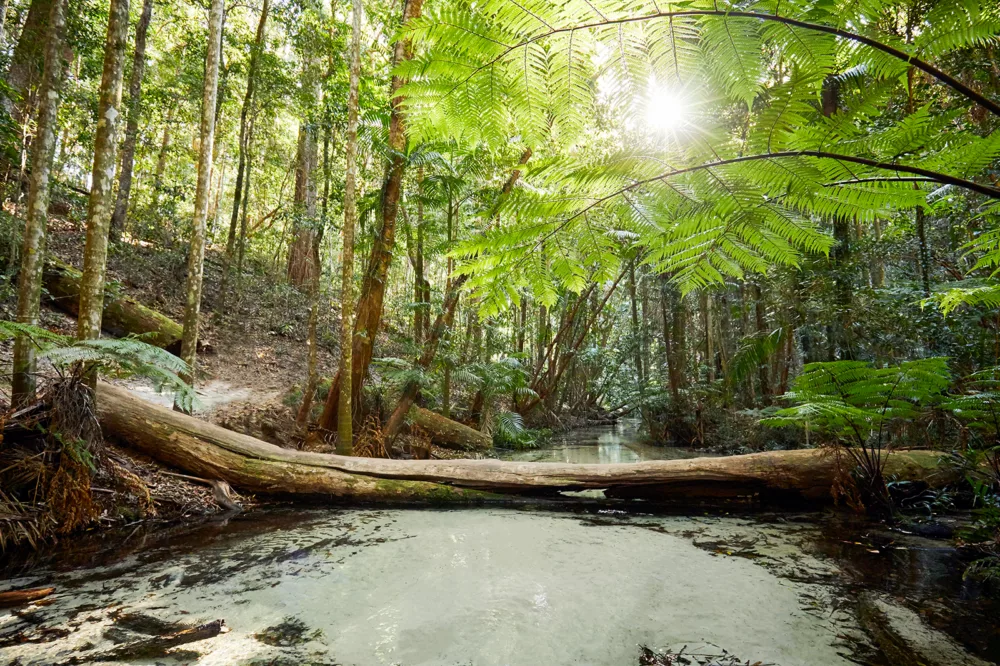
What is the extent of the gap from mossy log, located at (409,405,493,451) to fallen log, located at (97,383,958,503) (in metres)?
3.53

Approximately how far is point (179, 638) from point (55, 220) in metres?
12.3

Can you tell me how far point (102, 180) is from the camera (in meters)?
4.04

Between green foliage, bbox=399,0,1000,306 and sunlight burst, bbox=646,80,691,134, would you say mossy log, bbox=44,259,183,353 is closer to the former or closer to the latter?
green foliage, bbox=399,0,1000,306

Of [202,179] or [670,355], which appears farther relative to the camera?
[670,355]

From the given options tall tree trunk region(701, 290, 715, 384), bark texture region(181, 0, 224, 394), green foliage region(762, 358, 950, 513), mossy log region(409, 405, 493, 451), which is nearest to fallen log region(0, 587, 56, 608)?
bark texture region(181, 0, 224, 394)

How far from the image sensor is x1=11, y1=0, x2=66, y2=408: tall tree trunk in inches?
150

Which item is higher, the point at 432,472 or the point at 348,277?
the point at 348,277

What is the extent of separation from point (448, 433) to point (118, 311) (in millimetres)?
6425

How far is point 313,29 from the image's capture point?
9.27 m

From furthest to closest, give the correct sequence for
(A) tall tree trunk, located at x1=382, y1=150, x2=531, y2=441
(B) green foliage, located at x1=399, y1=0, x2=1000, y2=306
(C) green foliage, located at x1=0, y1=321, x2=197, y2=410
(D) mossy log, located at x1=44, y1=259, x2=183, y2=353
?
(D) mossy log, located at x1=44, y1=259, x2=183, y2=353
(A) tall tree trunk, located at x1=382, y1=150, x2=531, y2=441
(C) green foliage, located at x1=0, y1=321, x2=197, y2=410
(B) green foliage, located at x1=399, y1=0, x2=1000, y2=306

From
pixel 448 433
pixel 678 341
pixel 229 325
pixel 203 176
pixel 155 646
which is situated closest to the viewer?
pixel 155 646

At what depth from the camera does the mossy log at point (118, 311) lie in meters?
7.75

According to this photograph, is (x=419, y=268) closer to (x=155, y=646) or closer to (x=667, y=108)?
(x=155, y=646)

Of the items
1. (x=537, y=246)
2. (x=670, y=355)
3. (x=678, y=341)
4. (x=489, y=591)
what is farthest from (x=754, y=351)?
(x=537, y=246)
